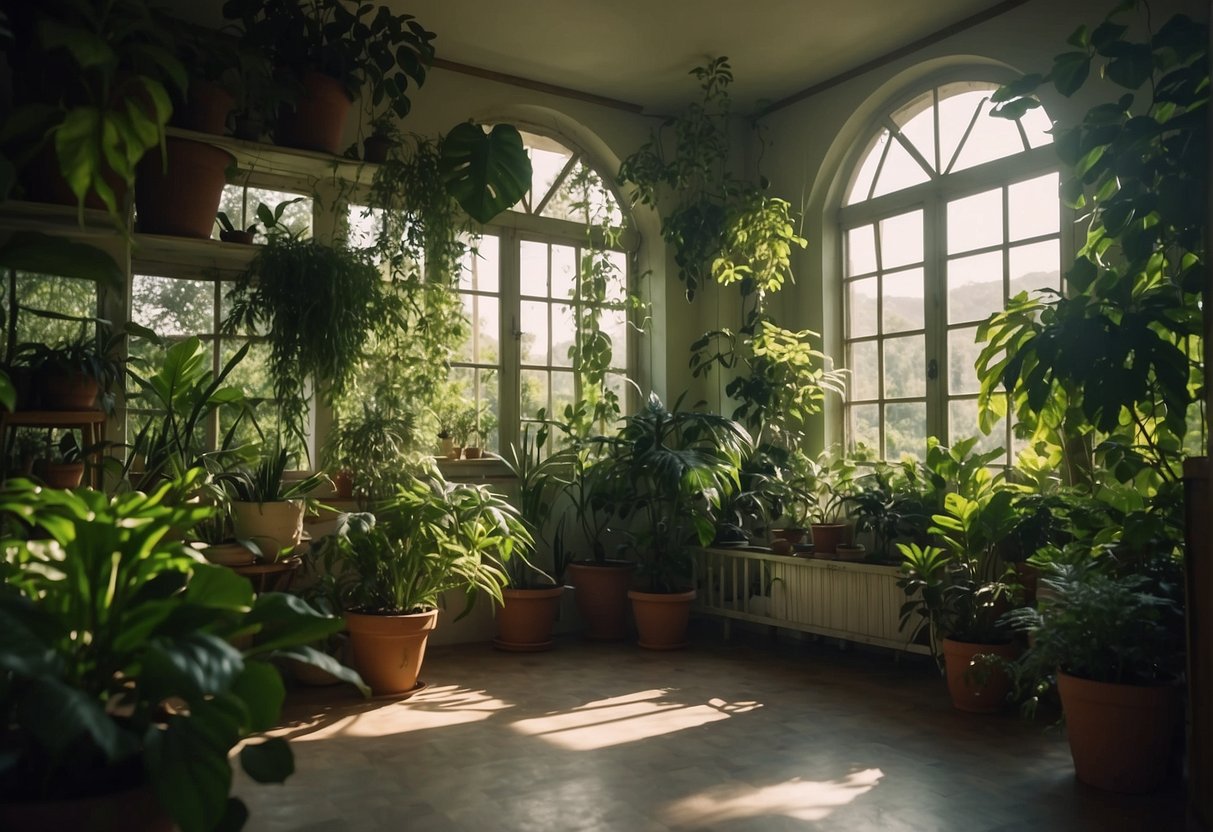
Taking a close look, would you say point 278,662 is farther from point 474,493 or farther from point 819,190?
point 819,190

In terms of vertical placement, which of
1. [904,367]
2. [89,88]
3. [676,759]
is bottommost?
[676,759]

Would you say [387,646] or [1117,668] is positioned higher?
[1117,668]

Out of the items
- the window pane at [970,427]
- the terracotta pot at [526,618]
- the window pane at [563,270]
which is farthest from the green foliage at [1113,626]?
the window pane at [563,270]

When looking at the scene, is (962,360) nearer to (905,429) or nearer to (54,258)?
(905,429)

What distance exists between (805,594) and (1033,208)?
2.20m

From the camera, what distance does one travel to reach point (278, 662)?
446 cm

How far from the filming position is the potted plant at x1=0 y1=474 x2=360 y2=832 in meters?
1.65

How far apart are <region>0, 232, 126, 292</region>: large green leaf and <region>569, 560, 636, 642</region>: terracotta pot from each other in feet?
10.4

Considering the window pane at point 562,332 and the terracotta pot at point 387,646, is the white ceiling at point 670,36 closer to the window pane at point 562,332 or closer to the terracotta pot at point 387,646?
the window pane at point 562,332

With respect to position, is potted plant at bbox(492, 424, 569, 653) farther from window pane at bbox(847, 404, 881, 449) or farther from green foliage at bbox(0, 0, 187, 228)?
green foliage at bbox(0, 0, 187, 228)

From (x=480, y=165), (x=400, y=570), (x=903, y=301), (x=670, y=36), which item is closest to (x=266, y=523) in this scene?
(x=400, y=570)

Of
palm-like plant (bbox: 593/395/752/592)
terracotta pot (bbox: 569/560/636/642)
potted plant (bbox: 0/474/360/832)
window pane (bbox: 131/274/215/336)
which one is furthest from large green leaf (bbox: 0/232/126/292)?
terracotta pot (bbox: 569/560/636/642)

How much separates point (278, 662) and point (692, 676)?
6.34 ft

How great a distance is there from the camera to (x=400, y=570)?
13.3 feet
